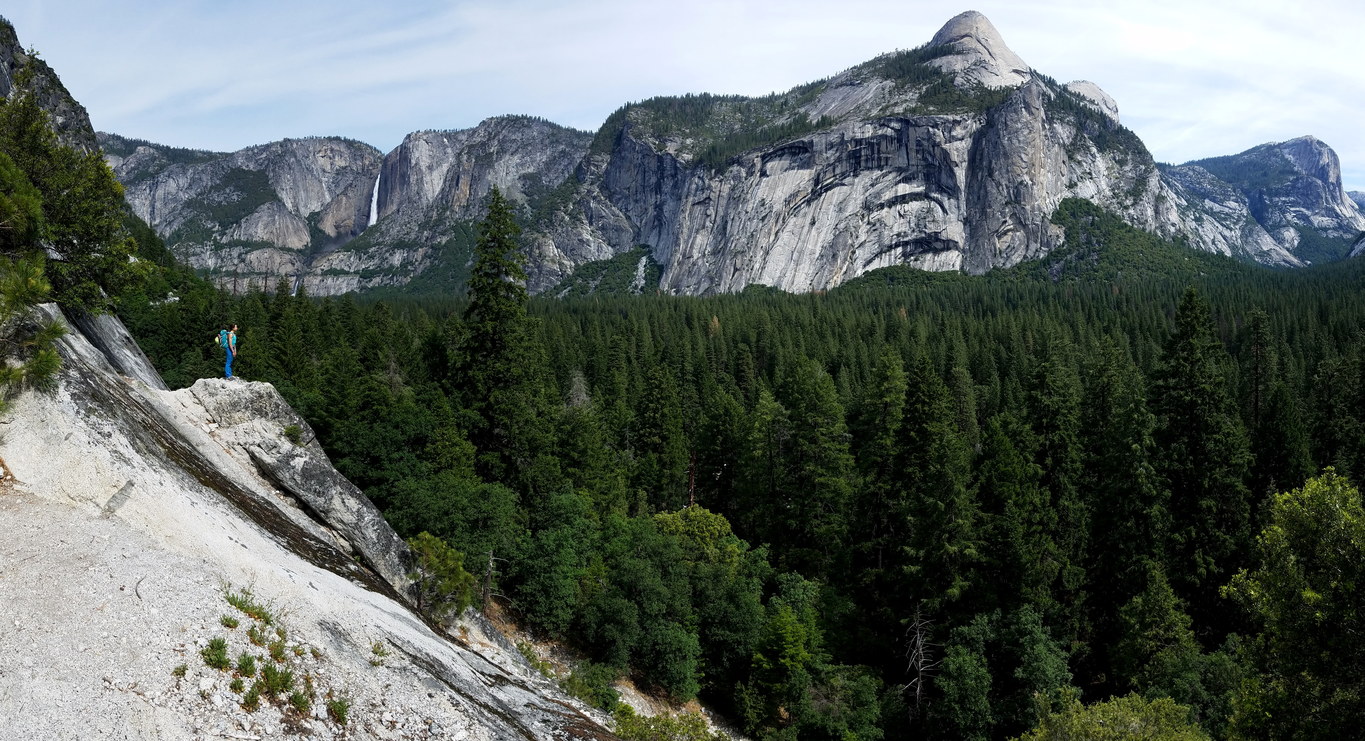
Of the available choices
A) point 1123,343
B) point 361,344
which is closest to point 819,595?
point 361,344

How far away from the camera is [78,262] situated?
1848 cm

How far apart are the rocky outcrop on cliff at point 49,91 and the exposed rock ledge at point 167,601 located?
65.4 m

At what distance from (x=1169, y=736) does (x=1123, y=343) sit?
8089 cm

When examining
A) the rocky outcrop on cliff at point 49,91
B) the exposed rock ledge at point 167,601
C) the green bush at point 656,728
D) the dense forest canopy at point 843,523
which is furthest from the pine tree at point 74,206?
the rocky outcrop on cliff at point 49,91

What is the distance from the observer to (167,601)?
34.6ft

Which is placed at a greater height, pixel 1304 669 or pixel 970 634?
pixel 1304 669

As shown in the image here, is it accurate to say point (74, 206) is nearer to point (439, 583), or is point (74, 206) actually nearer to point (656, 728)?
point (439, 583)

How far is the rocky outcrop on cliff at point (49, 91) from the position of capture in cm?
6950

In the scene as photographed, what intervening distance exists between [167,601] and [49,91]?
89.2 meters

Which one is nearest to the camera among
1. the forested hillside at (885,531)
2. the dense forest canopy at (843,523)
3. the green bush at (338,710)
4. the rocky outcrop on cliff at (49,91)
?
the green bush at (338,710)

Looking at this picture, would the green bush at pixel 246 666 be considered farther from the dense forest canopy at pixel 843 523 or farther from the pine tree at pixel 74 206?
the pine tree at pixel 74 206

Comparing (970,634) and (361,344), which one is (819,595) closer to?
(970,634)

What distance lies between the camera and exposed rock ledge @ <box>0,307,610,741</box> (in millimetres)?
9133

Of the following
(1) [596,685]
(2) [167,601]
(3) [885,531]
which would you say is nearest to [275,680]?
(2) [167,601]
